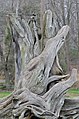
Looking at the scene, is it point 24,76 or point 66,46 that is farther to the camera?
point 66,46

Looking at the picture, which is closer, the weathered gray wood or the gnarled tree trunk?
the gnarled tree trunk

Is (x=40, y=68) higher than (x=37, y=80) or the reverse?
higher

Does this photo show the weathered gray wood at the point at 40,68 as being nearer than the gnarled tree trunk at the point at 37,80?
No

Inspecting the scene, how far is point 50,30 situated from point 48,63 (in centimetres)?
113

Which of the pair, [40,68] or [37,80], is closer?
[37,80]

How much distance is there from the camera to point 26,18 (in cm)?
919

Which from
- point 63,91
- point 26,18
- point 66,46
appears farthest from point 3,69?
point 63,91

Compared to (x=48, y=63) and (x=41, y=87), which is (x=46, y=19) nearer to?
(x=48, y=63)

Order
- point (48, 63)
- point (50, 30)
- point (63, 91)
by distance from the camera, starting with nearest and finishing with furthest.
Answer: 1. point (63, 91)
2. point (48, 63)
3. point (50, 30)

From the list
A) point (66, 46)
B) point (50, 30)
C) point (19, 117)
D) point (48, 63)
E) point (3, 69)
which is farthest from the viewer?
point (66, 46)

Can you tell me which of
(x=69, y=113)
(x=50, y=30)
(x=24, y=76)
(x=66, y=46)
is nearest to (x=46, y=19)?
(x=50, y=30)

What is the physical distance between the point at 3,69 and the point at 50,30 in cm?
1507

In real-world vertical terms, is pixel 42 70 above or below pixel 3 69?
above

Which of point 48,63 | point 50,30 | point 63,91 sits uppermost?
point 50,30
